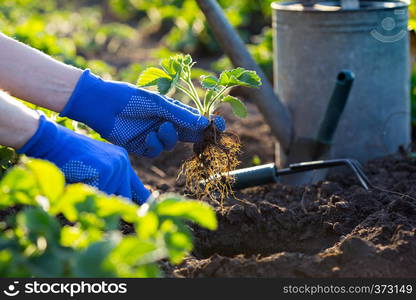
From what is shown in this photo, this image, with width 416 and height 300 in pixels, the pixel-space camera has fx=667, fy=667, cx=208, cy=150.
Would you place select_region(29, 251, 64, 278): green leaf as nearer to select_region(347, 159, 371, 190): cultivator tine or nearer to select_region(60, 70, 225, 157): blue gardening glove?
select_region(60, 70, 225, 157): blue gardening glove

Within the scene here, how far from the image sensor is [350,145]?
11.6 ft

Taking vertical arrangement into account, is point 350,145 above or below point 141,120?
below

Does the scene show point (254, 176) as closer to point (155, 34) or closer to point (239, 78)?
point (239, 78)

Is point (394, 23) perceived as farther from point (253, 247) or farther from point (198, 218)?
point (198, 218)

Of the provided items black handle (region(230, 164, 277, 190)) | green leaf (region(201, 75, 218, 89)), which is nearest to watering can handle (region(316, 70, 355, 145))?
black handle (region(230, 164, 277, 190))

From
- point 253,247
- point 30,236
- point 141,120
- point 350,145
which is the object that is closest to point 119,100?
point 141,120

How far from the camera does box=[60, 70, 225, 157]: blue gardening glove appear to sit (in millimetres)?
2312

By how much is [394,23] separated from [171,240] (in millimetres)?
2409

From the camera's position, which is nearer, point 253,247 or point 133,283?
point 133,283

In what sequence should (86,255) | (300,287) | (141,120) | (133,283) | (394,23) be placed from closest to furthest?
(86,255) < (133,283) < (300,287) < (141,120) < (394,23)

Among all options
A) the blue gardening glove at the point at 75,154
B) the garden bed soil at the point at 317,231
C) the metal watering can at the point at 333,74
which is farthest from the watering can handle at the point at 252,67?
the blue gardening glove at the point at 75,154

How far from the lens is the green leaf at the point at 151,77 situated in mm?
2383

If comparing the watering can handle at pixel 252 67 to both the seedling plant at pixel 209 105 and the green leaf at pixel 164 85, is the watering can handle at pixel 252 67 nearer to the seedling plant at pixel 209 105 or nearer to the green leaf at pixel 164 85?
the seedling plant at pixel 209 105

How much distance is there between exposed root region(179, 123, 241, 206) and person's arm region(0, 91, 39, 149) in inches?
28.4
